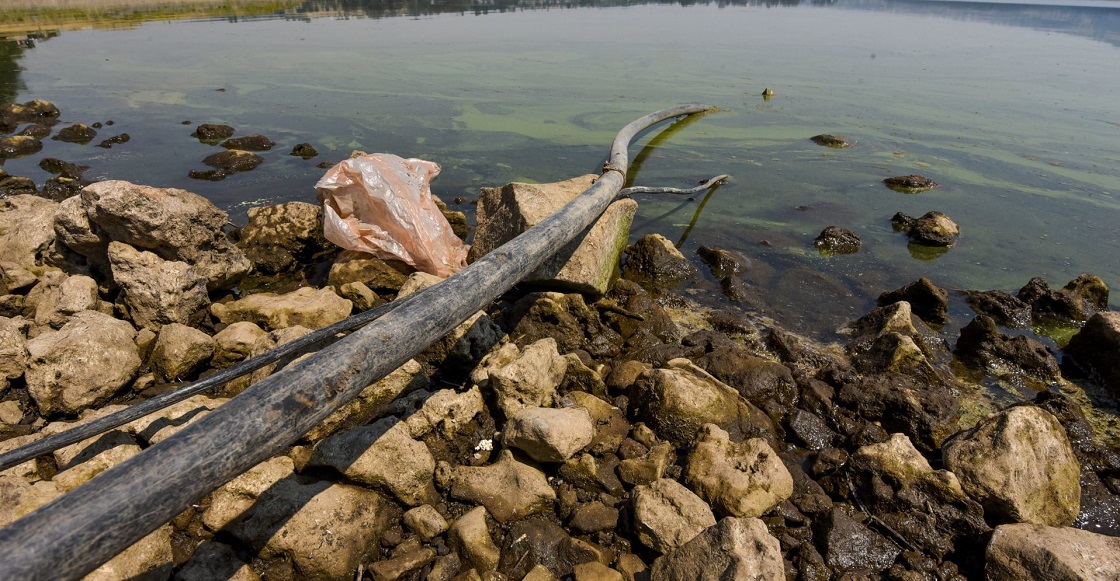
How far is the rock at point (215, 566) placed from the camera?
188 cm

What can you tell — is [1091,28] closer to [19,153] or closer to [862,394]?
[862,394]

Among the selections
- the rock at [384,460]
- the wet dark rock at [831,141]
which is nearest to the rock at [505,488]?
the rock at [384,460]

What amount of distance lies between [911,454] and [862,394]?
56cm

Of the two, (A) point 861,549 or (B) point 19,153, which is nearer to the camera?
(A) point 861,549

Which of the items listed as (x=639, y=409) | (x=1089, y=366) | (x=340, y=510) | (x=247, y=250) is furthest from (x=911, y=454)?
(x=247, y=250)

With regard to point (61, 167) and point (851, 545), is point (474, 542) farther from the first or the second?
point (61, 167)

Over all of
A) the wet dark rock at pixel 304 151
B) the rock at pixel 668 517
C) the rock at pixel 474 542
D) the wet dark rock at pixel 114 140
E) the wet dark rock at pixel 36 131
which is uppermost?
the wet dark rock at pixel 36 131

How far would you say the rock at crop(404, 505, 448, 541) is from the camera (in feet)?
6.85

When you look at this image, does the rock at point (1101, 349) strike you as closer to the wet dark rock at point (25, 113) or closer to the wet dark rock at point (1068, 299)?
the wet dark rock at point (1068, 299)

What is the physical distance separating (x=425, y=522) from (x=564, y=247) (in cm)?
202

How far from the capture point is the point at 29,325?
323cm

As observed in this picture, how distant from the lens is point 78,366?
2729 mm

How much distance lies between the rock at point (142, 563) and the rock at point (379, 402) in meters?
0.61

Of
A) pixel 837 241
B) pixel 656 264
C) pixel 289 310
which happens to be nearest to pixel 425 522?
pixel 289 310
